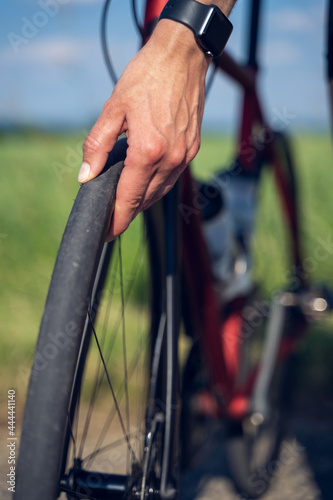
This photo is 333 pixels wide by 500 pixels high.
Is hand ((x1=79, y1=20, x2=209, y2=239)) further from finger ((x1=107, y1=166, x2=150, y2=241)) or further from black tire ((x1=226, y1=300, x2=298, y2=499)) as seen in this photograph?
black tire ((x1=226, y1=300, x2=298, y2=499))

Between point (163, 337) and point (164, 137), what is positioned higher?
point (164, 137)

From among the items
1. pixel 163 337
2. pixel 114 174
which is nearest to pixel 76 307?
pixel 114 174

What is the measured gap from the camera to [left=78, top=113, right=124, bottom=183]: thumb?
68 cm

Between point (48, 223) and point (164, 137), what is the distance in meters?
3.54

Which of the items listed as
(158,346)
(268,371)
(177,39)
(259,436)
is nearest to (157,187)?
(177,39)

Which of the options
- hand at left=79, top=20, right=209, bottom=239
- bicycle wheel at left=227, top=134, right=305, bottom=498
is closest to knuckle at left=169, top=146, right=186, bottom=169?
hand at left=79, top=20, right=209, bottom=239

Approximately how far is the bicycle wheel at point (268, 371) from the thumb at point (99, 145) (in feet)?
3.25

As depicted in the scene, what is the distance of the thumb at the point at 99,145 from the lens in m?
0.68

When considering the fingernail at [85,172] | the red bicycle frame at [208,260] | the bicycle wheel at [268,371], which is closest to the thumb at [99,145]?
the fingernail at [85,172]

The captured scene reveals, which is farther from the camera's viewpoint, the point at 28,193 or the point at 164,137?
the point at 28,193

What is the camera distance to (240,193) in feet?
5.36

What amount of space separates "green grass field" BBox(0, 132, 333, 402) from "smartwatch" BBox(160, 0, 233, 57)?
3.16 feet

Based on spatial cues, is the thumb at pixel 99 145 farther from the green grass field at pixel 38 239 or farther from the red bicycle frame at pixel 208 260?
the green grass field at pixel 38 239

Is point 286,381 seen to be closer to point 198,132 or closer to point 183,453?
point 183,453
